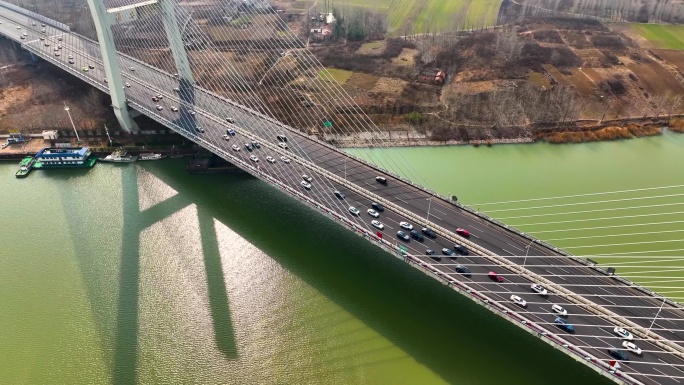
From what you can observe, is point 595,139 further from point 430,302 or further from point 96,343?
point 96,343

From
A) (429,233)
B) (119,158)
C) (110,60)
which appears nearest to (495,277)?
(429,233)

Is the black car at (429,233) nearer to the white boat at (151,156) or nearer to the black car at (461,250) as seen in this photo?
the black car at (461,250)

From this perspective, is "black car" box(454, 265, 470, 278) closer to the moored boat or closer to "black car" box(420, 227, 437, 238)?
"black car" box(420, 227, 437, 238)

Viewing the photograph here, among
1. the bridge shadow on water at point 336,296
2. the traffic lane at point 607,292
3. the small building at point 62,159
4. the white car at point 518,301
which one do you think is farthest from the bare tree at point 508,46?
the small building at point 62,159

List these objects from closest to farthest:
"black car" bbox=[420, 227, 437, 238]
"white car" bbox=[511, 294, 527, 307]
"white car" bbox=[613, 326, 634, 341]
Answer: "white car" bbox=[613, 326, 634, 341], "white car" bbox=[511, 294, 527, 307], "black car" bbox=[420, 227, 437, 238]

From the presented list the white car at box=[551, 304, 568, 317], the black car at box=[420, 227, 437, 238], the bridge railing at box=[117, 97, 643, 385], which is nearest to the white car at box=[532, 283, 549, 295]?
the white car at box=[551, 304, 568, 317]
